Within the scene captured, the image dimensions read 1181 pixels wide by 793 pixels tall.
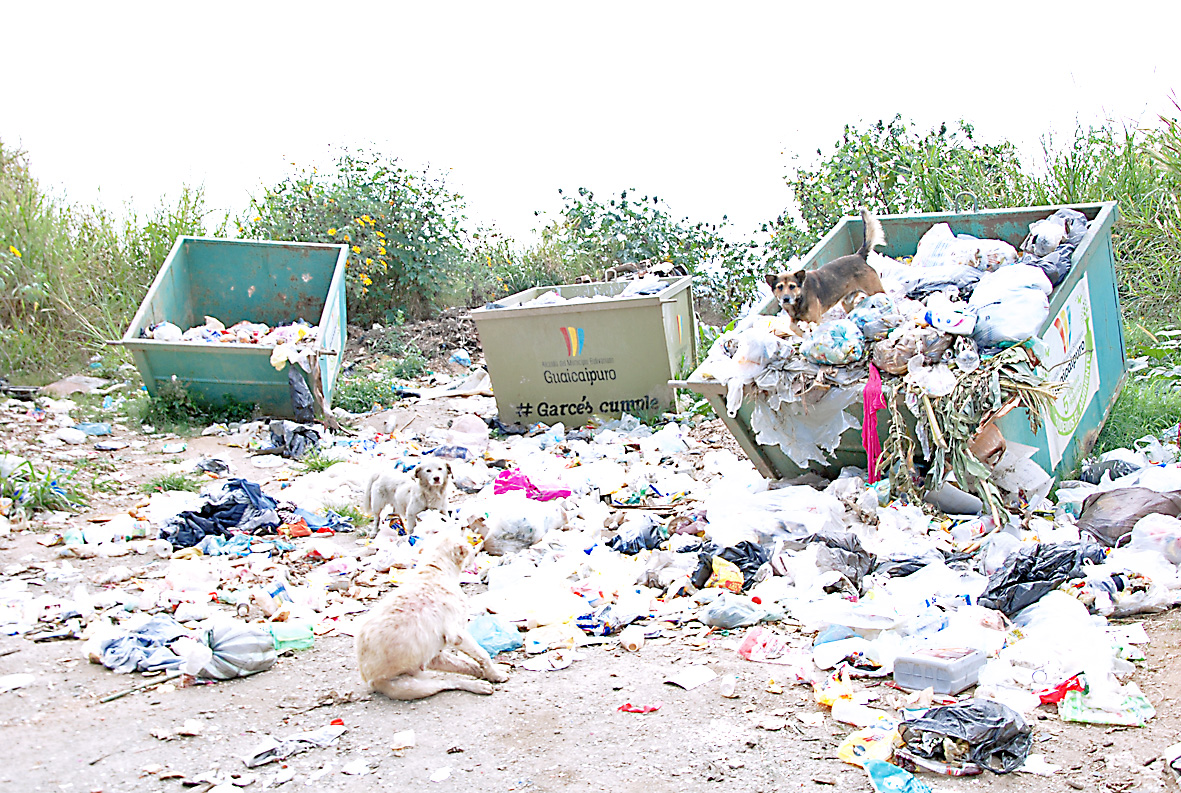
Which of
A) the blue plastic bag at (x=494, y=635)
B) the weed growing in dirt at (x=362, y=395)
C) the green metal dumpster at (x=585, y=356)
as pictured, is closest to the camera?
the blue plastic bag at (x=494, y=635)

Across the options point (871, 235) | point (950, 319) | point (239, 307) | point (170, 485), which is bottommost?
point (170, 485)

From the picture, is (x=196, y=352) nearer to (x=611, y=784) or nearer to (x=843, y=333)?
(x=843, y=333)

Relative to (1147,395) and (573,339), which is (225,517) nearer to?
(573,339)

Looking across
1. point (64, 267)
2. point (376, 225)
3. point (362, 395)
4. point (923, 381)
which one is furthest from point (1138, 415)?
point (64, 267)

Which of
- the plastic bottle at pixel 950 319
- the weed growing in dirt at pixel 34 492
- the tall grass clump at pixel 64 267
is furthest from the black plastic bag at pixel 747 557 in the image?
the tall grass clump at pixel 64 267

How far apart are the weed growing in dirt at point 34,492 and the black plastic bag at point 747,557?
384 cm

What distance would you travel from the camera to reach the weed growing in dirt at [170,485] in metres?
5.97

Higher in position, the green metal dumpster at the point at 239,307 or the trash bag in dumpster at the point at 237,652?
the green metal dumpster at the point at 239,307

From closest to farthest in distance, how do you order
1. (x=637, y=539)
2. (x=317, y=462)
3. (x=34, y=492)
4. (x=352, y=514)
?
(x=637, y=539) < (x=34, y=492) < (x=352, y=514) < (x=317, y=462)

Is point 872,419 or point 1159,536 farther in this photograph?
point 872,419

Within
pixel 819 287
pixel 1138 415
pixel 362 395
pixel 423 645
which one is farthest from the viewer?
pixel 362 395

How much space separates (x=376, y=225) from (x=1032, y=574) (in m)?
9.36

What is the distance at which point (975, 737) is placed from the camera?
2.43 metres

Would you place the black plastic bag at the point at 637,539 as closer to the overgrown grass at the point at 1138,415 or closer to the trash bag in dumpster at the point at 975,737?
the trash bag in dumpster at the point at 975,737
